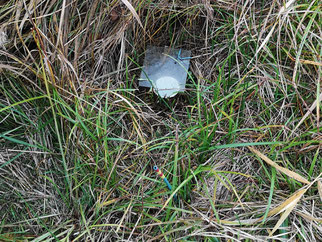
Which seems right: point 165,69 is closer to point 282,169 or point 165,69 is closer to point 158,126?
point 158,126

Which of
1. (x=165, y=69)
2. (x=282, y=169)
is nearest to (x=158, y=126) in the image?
(x=165, y=69)

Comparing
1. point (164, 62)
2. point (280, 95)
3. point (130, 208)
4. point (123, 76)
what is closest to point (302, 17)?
point (280, 95)

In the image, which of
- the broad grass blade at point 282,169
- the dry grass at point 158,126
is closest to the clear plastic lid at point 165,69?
the dry grass at point 158,126

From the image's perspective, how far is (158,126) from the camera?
4.59ft

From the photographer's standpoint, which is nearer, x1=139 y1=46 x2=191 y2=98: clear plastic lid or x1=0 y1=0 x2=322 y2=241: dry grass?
x1=0 y1=0 x2=322 y2=241: dry grass

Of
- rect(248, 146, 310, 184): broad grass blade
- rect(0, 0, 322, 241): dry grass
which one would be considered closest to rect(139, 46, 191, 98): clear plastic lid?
rect(0, 0, 322, 241): dry grass

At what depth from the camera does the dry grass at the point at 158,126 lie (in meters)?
1.24

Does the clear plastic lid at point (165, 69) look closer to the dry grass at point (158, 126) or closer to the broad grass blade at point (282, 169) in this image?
the dry grass at point (158, 126)

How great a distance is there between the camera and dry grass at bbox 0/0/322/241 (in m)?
1.24

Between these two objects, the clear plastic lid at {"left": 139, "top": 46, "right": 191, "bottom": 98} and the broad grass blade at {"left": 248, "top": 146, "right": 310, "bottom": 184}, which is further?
the clear plastic lid at {"left": 139, "top": 46, "right": 191, "bottom": 98}

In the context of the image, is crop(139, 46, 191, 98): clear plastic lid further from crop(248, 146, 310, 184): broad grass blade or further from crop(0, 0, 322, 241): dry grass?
crop(248, 146, 310, 184): broad grass blade

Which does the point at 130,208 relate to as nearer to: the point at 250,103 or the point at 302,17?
the point at 250,103

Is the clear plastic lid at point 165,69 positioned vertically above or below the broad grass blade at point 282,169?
above

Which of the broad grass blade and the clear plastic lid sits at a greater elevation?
the clear plastic lid
